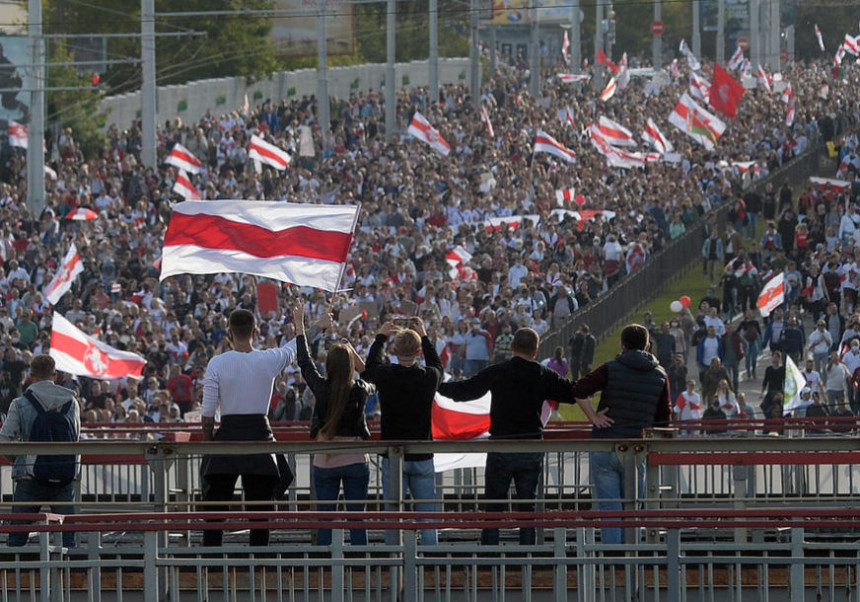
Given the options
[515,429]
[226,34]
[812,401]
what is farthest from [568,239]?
[226,34]

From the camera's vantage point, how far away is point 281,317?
1128 inches

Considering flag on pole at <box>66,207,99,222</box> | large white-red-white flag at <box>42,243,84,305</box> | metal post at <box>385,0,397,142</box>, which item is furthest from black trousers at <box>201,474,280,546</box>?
metal post at <box>385,0,397,142</box>

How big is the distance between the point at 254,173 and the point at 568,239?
12405 mm

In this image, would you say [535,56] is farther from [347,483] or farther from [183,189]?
[347,483]

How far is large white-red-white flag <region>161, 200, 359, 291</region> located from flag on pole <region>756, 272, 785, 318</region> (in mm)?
14193

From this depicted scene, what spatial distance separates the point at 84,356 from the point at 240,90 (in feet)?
165

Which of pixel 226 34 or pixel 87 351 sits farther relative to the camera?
pixel 226 34

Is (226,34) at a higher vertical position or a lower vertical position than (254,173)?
higher

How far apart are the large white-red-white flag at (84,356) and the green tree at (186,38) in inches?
1734

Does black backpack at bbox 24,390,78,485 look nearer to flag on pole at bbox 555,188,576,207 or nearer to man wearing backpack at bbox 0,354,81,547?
man wearing backpack at bbox 0,354,81,547

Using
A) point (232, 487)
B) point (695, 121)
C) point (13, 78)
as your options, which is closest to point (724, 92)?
point (695, 121)

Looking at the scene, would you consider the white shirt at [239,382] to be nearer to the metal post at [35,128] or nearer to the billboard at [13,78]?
the metal post at [35,128]

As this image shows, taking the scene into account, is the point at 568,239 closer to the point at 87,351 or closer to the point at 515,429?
the point at 87,351

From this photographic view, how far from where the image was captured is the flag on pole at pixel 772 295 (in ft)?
90.3
